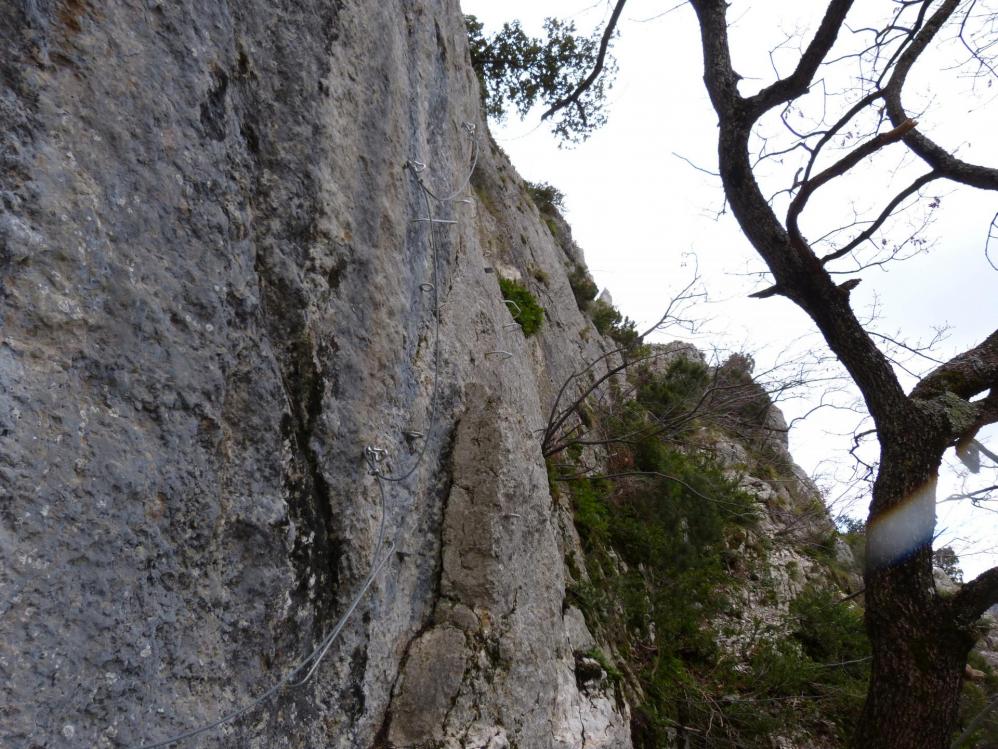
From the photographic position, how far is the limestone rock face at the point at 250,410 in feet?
5.03

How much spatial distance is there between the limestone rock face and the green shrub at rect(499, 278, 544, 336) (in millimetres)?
2559

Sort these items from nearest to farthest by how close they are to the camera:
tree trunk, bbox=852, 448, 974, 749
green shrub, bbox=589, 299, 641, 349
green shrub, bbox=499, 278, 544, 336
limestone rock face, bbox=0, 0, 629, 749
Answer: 1. limestone rock face, bbox=0, 0, 629, 749
2. tree trunk, bbox=852, 448, 974, 749
3. green shrub, bbox=499, 278, 544, 336
4. green shrub, bbox=589, 299, 641, 349

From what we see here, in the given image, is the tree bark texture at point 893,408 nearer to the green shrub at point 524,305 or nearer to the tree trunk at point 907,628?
the tree trunk at point 907,628

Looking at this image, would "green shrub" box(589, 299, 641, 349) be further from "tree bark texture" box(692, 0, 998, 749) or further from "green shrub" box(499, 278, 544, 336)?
"tree bark texture" box(692, 0, 998, 749)

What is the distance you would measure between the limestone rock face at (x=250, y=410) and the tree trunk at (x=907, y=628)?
1531 millimetres

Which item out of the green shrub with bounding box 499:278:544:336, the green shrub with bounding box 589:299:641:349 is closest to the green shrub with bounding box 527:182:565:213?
the green shrub with bounding box 589:299:641:349

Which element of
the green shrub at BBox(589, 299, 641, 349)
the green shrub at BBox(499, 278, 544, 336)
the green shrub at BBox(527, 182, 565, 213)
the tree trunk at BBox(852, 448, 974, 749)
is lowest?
the tree trunk at BBox(852, 448, 974, 749)

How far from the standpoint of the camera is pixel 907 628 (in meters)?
3.80

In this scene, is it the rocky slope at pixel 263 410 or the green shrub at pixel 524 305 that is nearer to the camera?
the rocky slope at pixel 263 410

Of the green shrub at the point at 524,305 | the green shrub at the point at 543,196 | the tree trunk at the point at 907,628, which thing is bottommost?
the tree trunk at the point at 907,628

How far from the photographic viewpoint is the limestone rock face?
1.53 metres

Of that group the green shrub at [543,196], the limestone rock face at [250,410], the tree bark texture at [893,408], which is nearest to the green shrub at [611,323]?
the green shrub at [543,196]

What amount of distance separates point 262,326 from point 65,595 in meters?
1.03

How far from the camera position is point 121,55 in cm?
183
